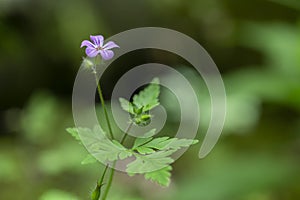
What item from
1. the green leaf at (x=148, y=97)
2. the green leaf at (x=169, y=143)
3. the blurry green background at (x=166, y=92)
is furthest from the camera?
the blurry green background at (x=166, y=92)

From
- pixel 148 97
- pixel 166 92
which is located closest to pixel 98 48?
pixel 148 97

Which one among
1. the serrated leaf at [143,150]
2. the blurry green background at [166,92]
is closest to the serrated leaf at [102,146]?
the serrated leaf at [143,150]

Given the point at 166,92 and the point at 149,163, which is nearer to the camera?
the point at 149,163

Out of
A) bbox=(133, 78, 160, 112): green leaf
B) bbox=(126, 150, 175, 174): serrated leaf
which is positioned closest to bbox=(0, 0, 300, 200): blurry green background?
bbox=(133, 78, 160, 112): green leaf

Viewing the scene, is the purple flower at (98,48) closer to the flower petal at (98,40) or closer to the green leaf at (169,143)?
the flower petal at (98,40)

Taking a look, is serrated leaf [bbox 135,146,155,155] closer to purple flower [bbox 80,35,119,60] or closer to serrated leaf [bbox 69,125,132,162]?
serrated leaf [bbox 69,125,132,162]

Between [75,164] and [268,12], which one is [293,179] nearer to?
[75,164]

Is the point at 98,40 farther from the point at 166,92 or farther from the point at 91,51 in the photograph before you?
the point at 166,92

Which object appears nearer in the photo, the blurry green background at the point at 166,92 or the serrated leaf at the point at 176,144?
the serrated leaf at the point at 176,144
